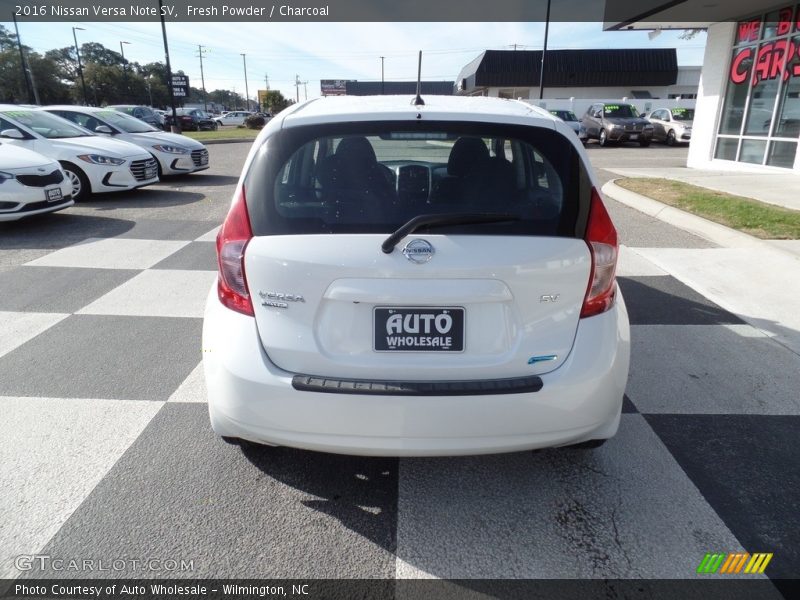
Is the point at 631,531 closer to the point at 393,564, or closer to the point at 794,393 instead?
the point at 393,564

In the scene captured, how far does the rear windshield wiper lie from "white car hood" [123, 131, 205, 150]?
11.6m

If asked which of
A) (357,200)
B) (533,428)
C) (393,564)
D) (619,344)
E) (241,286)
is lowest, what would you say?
(393,564)

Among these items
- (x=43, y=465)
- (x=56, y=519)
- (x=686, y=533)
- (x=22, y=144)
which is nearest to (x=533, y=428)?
(x=686, y=533)

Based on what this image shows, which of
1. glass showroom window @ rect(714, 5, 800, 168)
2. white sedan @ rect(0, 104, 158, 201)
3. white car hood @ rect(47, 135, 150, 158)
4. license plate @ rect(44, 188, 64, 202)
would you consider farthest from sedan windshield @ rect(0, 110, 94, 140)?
glass showroom window @ rect(714, 5, 800, 168)

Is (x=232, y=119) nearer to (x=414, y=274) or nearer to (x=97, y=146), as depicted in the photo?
(x=97, y=146)

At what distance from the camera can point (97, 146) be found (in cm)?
976

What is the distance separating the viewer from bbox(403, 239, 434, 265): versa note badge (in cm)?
201

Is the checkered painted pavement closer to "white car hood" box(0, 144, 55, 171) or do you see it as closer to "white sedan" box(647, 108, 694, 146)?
"white car hood" box(0, 144, 55, 171)

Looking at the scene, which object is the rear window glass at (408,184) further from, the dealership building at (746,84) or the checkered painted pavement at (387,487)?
the dealership building at (746,84)

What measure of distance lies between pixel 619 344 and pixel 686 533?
0.82 metres

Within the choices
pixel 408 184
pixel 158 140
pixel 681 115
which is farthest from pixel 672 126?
pixel 408 184

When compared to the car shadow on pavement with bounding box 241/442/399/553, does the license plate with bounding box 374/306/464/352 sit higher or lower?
higher

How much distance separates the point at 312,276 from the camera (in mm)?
2027

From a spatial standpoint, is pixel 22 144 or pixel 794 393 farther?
pixel 22 144
